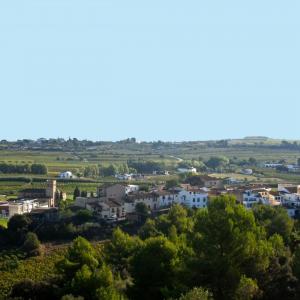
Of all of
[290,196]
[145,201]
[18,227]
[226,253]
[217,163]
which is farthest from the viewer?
[217,163]

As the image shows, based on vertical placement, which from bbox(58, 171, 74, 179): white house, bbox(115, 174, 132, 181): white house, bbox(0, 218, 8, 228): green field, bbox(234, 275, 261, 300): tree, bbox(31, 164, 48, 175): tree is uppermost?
bbox(31, 164, 48, 175): tree

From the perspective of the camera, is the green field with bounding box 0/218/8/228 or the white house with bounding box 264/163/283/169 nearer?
the green field with bounding box 0/218/8/228

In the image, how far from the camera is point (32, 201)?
66.2 m

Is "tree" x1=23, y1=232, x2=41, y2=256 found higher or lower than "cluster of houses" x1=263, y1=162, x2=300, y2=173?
lower

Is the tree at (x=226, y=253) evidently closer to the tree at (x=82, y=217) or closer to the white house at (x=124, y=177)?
the tree at (x=82, y=217)

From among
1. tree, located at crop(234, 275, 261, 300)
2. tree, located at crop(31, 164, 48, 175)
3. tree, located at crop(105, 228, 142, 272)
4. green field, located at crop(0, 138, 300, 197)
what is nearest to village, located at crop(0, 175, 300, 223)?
green field, located at crop(0, 138, 300, 197)

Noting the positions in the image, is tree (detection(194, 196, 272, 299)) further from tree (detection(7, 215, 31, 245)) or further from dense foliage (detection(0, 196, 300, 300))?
tree (detection(7, 215, 31, 245))

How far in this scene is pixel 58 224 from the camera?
5528 cm

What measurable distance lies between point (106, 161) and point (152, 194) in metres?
59.6

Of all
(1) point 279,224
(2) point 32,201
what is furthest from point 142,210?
(1) point 279,224

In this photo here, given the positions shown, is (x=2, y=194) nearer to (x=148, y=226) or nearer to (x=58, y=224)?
(x=58, y=224)

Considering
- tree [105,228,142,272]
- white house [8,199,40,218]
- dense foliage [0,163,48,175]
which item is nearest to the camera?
tree [105,228,142,272]

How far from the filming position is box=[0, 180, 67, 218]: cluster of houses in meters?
62.5

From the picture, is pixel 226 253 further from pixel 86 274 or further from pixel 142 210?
pixel 142 210
